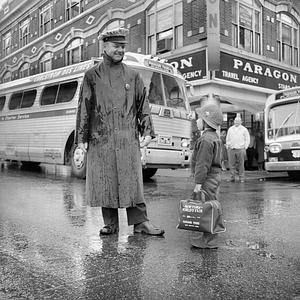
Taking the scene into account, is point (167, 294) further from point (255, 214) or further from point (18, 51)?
point (18, 51)

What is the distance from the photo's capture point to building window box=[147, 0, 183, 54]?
18234 mm

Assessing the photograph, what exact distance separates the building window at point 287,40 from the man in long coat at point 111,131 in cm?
1751

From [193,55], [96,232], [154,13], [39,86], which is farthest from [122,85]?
[154,13]

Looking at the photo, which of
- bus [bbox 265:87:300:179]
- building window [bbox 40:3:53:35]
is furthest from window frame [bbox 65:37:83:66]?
bus [bbox 265:87:300:179]

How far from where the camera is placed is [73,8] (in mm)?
24719

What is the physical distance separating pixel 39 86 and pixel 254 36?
10535 millimetres

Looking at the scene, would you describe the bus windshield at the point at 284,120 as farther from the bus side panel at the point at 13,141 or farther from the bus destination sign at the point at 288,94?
the bus side panel at the point at 13,141

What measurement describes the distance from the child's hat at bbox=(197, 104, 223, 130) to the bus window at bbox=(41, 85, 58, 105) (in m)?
8.55

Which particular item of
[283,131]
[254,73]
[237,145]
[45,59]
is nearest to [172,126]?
[237,145]

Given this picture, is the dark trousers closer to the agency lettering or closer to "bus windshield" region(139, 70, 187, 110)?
"bus windshield" region(139, 70, 187, 110)

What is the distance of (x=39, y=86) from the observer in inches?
497

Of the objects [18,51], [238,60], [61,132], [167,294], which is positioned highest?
[18,51]

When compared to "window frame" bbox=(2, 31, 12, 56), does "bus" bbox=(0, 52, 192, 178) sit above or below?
below

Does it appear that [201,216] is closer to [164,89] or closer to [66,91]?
[164,89]
